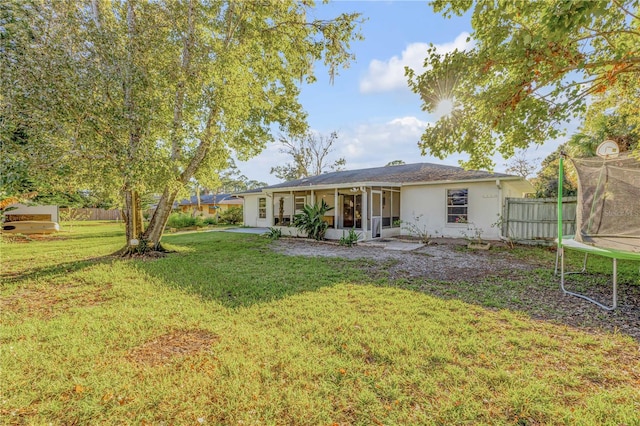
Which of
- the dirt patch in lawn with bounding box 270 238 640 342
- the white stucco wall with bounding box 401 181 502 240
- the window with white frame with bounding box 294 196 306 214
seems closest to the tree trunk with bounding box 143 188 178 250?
the dirt patch in lawn with bounding box 270 238 640 342

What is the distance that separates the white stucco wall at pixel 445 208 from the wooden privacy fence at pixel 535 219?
464 mm

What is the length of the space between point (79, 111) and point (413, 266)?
324 inches

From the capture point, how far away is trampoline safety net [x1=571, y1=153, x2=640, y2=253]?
532cm

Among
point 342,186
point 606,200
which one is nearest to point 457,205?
point 342,186

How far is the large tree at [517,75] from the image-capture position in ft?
13.0

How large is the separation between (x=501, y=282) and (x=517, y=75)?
12.6 feet

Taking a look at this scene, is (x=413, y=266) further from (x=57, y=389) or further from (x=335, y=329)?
(x=57, y=389)

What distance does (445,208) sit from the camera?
1197 cm

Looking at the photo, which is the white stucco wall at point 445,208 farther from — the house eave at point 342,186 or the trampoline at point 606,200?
the trampoline at point 606,200

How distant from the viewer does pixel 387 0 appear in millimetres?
6816

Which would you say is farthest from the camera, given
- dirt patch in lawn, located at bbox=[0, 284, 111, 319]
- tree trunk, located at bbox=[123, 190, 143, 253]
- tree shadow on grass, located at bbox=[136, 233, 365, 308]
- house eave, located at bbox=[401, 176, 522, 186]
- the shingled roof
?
the shingled roof

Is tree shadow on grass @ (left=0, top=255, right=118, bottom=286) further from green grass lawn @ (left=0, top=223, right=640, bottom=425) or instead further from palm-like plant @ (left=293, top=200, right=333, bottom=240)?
palm-like plant @ (left=293, top=200, right=333, bottom=240)

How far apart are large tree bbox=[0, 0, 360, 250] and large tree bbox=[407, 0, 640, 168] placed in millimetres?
5594

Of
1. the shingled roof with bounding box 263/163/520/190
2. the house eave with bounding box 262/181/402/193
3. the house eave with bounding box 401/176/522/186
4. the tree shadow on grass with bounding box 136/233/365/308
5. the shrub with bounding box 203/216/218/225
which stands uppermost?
the shingled roof with bounding box 263/163/520/190
